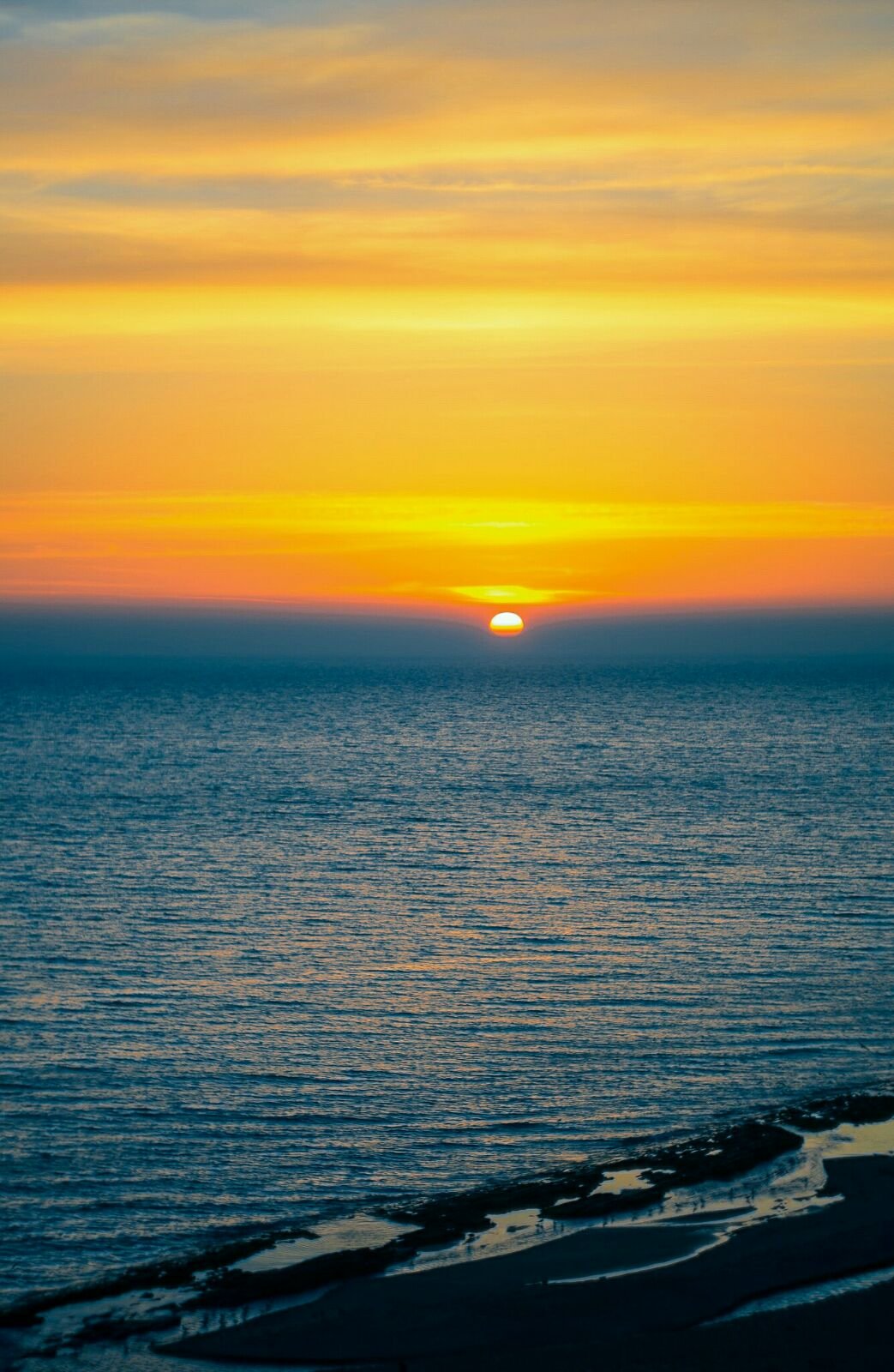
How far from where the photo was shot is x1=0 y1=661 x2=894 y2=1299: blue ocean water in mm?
25703

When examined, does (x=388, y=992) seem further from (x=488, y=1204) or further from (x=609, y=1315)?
(x=609, y=1315)

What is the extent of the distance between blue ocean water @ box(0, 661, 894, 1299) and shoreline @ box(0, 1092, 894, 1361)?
1.19 meters

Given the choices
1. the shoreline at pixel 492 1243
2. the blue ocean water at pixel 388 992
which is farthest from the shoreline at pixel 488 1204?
the blue ocean water at pixel 388 992

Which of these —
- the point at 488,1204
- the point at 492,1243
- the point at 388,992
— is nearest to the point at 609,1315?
the point at 492,1243

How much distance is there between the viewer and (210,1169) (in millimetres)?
25500

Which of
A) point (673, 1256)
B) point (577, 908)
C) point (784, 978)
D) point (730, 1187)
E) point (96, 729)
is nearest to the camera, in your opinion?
point (673, 1256)

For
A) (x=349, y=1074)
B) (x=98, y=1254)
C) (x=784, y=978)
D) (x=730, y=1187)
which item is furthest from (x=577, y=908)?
(x=98, y=1254)

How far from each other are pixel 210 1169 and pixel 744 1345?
10977mm

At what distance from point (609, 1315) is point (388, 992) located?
19.3 metres

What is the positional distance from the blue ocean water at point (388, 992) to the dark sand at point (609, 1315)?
152 inches

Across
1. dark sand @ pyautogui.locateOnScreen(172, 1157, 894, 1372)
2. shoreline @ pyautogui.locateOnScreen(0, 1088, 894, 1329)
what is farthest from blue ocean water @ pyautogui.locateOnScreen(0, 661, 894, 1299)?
dark sand @ pyautogui.locateOnScreen(172, 1157, 894, 1372)

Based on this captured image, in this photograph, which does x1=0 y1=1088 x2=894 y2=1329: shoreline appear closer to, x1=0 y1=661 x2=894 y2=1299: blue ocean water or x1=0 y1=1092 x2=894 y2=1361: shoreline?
x1=0 y1=1092 x2=894 y2=1361: shoreline

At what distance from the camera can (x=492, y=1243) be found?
72.1 ft

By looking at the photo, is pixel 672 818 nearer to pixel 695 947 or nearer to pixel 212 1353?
pixel 695 947
